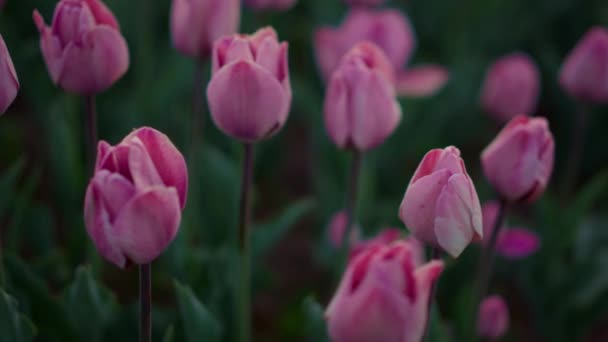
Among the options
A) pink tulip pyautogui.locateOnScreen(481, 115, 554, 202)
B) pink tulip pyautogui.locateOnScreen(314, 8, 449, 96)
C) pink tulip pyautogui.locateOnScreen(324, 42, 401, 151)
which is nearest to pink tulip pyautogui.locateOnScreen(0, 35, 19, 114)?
pink tulip pyautogui.locateOnScreen(324, 42, 401, 151)

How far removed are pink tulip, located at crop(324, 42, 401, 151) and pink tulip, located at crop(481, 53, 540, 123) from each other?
16.1 inches

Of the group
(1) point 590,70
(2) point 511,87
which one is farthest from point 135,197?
(2) point 511,87

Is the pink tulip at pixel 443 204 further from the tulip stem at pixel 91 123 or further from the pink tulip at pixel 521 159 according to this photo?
the tulip stem at pixel 91 123

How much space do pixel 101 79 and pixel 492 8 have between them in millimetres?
986

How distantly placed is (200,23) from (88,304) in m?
0.25

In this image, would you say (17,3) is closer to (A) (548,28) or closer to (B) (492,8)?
(B) (492,8)

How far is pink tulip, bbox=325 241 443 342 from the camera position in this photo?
449 millimetres

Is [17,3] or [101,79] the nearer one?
[101,79]

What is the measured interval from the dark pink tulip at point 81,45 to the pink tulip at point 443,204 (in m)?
0.25

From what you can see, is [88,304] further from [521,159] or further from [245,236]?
[521,159]

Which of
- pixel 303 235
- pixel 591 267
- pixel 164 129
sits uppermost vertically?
pixel 164 129

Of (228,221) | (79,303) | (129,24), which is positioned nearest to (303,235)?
(228,221)

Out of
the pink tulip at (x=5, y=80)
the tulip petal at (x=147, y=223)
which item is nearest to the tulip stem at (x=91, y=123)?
the pink tulip at (x=5, y=80)

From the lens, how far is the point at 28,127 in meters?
1.47
